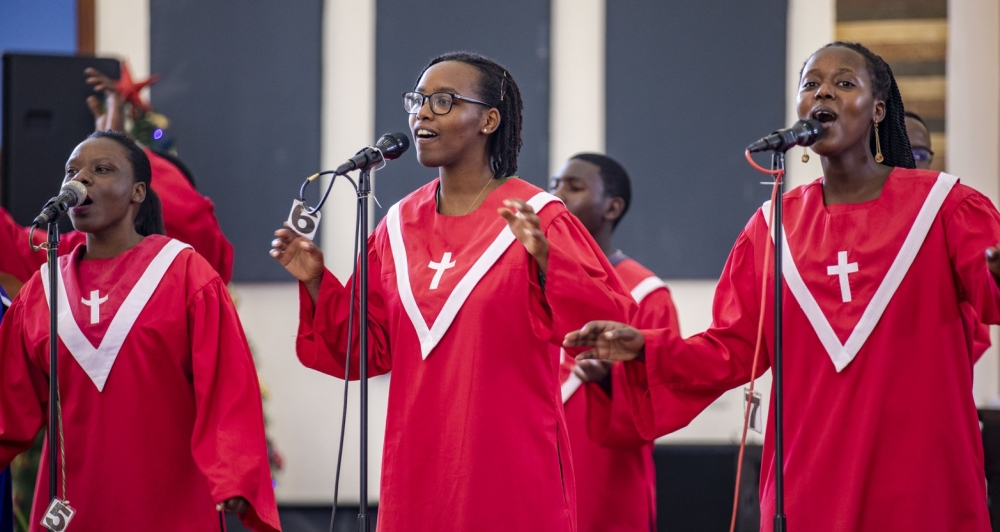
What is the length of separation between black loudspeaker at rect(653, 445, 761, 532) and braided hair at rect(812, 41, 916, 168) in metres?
2.49

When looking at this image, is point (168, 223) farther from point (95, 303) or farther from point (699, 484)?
point (699, 484)

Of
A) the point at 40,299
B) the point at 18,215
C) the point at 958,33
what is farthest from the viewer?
the point at 958,33

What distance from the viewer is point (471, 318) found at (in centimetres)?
245

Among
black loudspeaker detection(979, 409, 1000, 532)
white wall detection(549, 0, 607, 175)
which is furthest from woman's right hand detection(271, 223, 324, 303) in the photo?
white wall detection(549, 0, 607, 175)

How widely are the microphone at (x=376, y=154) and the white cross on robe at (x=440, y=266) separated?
0.86 ft

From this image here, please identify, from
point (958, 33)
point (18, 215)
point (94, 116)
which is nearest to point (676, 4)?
point (958, 33)

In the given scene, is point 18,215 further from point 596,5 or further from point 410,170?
point 596,5

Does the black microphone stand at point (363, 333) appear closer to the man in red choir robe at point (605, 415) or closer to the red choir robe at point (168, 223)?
the man in red choir robe at point (605, 415)

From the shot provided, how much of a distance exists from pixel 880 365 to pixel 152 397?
1748 millimetres

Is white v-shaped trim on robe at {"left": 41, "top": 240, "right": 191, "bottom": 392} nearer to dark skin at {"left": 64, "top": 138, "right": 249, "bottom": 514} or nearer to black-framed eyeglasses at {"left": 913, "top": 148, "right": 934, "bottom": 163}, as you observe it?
dark skin at {"left": 64, "top": 138, "right": 249, "bottom": 514}

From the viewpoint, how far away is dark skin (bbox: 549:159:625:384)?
4000 millimetres

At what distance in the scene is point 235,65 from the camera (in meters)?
5.98

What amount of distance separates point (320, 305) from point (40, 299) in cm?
82

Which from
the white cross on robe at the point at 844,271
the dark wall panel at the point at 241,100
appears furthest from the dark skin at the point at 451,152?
the dark wall panel at the point at 241,100
